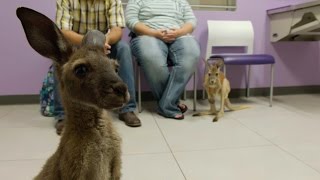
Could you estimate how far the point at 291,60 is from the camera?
3.03 metres

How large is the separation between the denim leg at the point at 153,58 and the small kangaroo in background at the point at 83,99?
1353mm

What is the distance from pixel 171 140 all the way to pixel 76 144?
99 cm

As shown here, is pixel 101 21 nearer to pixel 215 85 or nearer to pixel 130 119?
pixel 130 119

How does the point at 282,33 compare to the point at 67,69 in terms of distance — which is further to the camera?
the point at 282,33

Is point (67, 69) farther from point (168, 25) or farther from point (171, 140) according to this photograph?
point (168, 25)

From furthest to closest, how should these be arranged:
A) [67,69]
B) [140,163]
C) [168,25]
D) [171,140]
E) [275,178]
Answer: [168,25] → [171,140] → [140,163] → [275,178] → [67,69]

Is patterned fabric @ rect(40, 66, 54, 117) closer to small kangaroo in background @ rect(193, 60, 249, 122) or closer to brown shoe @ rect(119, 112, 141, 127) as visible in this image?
brown shoe @ rect(119, 112, 141, 127)

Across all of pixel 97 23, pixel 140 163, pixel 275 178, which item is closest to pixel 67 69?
pixel 140 163

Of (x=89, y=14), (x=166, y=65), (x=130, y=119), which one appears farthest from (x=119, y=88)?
(x=166, y=65)

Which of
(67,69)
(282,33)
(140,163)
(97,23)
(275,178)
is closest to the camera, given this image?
(67,69)

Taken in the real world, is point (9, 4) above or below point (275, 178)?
above

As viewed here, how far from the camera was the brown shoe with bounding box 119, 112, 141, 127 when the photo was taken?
1914mm

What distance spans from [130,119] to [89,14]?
29.0 inches

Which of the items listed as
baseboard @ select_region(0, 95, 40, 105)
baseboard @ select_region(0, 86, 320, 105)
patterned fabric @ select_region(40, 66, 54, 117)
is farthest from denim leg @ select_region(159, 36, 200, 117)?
baseboard @ select_region(0, 95, 40, 105)
